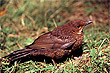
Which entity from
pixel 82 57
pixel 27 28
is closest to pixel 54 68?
pixel 82 57

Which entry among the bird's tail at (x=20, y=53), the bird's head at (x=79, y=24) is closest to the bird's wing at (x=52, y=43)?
the bird's tail at (x=20, y=53)

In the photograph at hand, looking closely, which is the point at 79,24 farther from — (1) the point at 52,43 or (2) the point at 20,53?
(2) the point at 20,53

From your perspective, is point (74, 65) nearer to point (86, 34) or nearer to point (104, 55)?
point (104, 55)

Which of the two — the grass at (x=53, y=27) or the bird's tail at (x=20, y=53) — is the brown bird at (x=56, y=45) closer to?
the bird's tail at (x=20, y=53)

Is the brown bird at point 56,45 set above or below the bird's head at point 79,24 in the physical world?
below

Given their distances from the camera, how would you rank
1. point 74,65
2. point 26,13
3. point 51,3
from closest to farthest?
1. point 74,65
2. point 26,13
3. point 51,3

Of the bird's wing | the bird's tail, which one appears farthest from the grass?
the bird's wing

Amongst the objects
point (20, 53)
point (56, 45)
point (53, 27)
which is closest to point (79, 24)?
point (56, 45)
